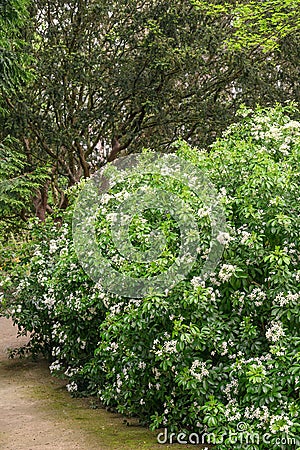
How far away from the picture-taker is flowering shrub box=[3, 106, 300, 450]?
3.85 metres

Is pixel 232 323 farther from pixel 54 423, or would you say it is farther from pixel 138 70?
pixel 138 70

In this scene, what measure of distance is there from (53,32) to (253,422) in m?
8.97

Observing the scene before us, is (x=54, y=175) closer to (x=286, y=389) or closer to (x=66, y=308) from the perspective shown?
(x=66, y=308)

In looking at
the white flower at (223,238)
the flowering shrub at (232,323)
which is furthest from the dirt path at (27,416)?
the white flower at (223,238)

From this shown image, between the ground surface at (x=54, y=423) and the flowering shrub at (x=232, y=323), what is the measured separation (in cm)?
19

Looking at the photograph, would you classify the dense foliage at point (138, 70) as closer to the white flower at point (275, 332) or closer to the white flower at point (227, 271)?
the white flower at point (227, 271)

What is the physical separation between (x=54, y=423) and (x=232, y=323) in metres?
1.89

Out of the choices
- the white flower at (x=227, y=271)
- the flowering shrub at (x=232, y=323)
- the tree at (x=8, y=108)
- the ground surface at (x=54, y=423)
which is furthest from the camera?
the tree at (x=8, y=108)

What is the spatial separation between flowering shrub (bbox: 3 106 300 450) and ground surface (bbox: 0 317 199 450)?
0.19 meters

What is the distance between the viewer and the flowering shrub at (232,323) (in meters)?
3.85

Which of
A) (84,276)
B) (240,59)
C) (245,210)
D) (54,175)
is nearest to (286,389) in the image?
(245,210)

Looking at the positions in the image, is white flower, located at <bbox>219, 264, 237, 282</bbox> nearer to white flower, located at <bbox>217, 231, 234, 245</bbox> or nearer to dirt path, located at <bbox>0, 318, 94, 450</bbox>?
white flower, located at <bbox>217, 231, 234, 245</bbox>

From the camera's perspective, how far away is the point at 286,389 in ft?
12.7

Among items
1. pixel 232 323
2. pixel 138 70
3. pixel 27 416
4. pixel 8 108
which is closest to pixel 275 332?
pixel 232 323
